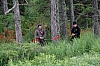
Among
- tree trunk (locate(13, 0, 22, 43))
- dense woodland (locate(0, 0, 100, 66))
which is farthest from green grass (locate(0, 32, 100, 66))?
tree trunk (locate(13, 0, 22, 43))

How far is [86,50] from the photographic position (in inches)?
427

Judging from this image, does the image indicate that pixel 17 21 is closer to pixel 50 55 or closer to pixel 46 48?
pixel 46 48

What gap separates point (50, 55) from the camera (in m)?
9.05

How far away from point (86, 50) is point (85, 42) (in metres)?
0.43

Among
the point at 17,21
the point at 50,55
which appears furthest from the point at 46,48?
the point at 17,21

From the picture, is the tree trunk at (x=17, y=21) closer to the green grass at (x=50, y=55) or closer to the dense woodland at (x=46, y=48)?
the dense woodland at (x=46, y=48)

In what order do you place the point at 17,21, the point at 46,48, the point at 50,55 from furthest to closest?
the point at 17,21 → the point at 46,48 → the point at 50,55

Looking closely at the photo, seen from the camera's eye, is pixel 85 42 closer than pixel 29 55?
No

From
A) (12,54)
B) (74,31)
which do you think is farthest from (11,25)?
(12,54)

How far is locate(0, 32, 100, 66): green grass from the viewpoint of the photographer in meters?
7.33

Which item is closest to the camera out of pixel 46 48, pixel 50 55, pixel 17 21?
pixel 50 55

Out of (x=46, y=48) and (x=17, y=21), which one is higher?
(x=17, y=21)

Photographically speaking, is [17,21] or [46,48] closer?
[46,48]

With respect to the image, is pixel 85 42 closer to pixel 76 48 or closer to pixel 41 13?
pixel 76 48
